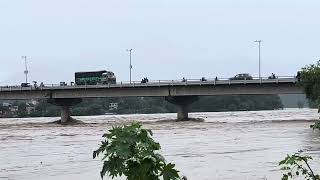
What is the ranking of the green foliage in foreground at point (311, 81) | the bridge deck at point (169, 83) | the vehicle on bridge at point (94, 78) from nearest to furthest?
the green foliage in foreground at point (311, 81), the bridge deck at point (169, 83), the vehicle on bridge at point (94, 78)

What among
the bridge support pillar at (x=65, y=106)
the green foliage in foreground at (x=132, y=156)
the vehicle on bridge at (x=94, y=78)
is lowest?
the bridge support pillar at (x=65, y=106)

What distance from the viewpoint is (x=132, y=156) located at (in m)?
5.55

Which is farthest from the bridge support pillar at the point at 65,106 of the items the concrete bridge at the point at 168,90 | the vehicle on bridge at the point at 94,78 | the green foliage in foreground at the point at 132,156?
the green foliage in foreground at the point at 132,156

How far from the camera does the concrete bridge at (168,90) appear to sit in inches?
3258

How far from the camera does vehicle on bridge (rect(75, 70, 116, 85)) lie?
3868 inches

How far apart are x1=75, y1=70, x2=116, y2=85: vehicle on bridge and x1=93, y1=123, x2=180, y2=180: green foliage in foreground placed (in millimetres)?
90853

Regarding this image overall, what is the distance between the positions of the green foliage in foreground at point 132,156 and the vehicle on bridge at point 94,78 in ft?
298

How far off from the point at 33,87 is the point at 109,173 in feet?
304

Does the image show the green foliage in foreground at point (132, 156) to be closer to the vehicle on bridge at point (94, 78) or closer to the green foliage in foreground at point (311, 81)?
the green foliage in foreground at point (311, 81)

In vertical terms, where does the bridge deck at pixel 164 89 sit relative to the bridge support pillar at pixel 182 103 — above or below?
above

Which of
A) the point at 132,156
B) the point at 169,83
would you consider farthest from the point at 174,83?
the point at 132,156

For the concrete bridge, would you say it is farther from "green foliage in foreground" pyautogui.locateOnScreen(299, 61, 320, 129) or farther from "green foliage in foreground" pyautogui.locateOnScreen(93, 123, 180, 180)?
"green foliage in foreground" pyautogui.locateOnScreen(93, 123, 180, 180)

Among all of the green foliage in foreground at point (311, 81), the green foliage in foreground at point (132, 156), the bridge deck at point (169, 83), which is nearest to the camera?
the green foliage in foreground at point (132, 156)

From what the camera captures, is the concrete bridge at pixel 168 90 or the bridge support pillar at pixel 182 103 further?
the bridge support pillar at pixel 182 103
